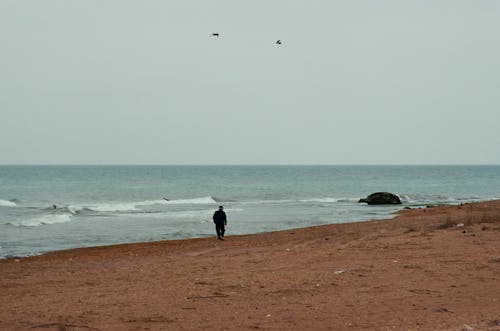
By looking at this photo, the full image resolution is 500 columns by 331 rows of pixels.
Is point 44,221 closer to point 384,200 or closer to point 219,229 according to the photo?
point 219,229

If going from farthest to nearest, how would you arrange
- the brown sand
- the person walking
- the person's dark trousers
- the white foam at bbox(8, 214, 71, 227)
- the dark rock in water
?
the dark rock in water
the white foam at bbox(8, 214, 71, 227)
the person's dark trousers
the person walking
the brown sand

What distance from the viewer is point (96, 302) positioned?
11812mm

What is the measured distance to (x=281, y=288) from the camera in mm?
12477

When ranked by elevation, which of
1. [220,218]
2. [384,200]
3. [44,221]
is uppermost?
[220,218]

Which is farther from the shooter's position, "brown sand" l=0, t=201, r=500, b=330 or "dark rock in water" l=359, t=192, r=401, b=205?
"dark rock in water" l=359, t=192, r=401, b=205

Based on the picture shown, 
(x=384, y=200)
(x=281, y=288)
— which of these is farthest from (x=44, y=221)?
(x=281, y=288)

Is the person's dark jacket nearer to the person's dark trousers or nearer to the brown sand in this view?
the person's dark trousers

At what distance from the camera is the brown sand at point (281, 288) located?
10.1 meters

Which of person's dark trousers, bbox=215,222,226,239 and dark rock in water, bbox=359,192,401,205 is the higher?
dark rock in water, bbox=359,192,401,205

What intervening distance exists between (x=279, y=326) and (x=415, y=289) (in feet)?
10.9

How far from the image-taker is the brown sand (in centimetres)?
1007

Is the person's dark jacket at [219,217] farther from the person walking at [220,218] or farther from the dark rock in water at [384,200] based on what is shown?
the dark rock in water at [384,200]

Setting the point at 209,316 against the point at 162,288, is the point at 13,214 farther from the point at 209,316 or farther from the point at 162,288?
the point at 209,316

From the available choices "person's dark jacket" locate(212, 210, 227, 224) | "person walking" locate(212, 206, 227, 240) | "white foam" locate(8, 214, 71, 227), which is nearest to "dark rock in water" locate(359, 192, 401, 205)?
"white foam" locate(8, 214, 71, 227)
